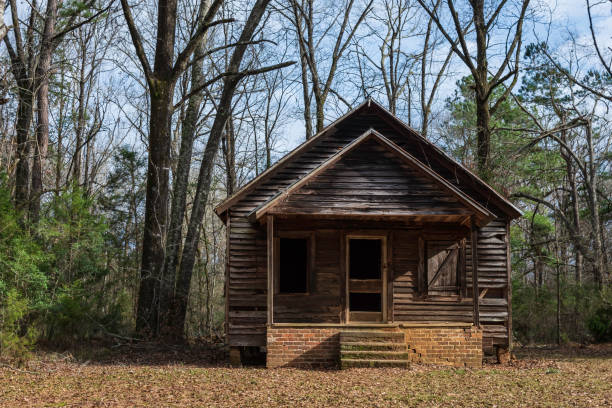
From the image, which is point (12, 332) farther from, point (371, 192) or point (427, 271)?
point (427, 271)

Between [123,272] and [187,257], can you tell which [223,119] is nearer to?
[187,257]

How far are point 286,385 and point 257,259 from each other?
418 cm

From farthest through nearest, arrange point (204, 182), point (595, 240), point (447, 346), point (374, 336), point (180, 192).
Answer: point (595, 240) → point (204, 182) → point (180, 192) → point (447, 346) → point (374, 336)

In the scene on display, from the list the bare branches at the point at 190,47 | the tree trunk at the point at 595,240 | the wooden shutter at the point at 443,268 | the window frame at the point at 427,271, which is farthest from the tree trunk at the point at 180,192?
the tree trunk at the point at 595,240

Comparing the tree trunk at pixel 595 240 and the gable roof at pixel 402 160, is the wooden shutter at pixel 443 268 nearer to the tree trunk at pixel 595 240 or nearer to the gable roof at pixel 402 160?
the gable roof at pixel 402 160

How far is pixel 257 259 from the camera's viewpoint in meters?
14.0

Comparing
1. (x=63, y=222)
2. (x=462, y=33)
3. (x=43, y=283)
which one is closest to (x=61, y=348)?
(x=43, y=283)

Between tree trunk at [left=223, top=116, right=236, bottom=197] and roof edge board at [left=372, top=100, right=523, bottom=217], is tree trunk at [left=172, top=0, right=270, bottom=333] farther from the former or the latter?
tree trunk at [left=223, top=116, right=236, bottom=197]

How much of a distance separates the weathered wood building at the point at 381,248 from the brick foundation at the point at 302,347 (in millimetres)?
43

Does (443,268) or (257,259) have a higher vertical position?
(257,259)

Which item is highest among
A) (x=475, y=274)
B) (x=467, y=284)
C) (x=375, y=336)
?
(x=475, y=274)

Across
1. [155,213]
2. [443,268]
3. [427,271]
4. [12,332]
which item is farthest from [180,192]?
[443,268]

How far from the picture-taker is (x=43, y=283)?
13070mm

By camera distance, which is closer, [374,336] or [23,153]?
[374,336]
